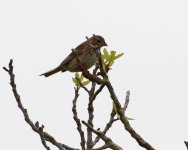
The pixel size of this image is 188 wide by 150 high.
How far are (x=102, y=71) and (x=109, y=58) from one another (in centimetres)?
151

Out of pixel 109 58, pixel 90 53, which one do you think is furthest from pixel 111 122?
pixel 90 53

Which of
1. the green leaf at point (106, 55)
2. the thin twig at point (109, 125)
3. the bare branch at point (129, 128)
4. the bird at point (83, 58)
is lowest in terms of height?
the bare branch at point (129, 128)

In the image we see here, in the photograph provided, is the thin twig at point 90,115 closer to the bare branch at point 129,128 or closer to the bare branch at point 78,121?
the bare branch at point 78,121

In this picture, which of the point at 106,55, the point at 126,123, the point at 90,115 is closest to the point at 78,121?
the point at 90,115

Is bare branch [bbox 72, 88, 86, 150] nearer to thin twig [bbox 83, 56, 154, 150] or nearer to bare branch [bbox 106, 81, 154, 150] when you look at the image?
thin twig [bbox 83, 56, 154, 150]

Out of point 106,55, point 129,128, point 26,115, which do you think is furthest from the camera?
point 106,55

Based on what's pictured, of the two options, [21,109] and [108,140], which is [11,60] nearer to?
[21,109]

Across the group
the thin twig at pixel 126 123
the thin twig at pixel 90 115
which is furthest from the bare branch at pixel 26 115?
the thin twig at pixel 90 115

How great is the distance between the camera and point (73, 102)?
6863 millimetres

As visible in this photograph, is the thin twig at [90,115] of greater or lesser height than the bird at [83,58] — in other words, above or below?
below

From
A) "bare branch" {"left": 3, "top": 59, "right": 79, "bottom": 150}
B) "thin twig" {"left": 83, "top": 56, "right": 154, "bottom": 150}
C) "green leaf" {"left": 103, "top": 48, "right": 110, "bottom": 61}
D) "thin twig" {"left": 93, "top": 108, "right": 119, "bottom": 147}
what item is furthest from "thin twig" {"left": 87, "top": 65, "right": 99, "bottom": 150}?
"thin twig" {"left": 83, "top": 56, "right": 154, "bottom": 150}

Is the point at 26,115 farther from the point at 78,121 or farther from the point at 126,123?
the point at 126,123

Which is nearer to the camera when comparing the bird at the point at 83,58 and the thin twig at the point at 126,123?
the thin twig at the point at 126,123

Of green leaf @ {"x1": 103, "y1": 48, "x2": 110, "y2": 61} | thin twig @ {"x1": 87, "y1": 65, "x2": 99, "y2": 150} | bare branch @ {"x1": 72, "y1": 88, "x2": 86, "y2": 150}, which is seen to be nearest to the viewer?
bare branch @ {"x1": 72, "y1": 88, "x2": 86, "y2": 150}
